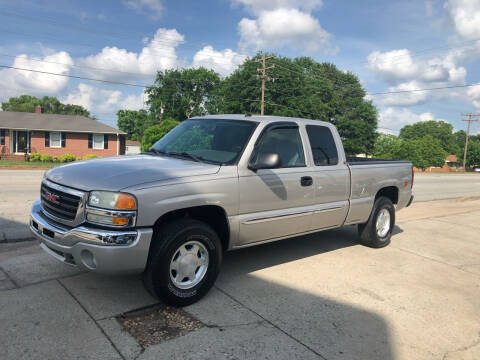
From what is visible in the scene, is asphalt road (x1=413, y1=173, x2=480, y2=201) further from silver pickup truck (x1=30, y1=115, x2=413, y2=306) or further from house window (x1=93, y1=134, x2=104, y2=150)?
house window (x1=93, y1=134, x2=104, y2=150)

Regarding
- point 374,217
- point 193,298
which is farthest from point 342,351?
point 374,217

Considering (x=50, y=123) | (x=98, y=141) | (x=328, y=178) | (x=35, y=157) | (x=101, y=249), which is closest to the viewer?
(x=101, y=249)

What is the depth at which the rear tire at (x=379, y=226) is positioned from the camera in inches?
252

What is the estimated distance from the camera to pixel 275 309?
396cm

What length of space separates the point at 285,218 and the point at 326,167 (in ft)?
3.52

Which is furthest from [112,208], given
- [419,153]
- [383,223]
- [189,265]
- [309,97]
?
[419,153]

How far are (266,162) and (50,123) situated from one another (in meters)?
34.6

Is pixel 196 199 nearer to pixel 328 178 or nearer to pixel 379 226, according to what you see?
pixel 328 178

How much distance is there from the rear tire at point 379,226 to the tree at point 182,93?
54.6 m

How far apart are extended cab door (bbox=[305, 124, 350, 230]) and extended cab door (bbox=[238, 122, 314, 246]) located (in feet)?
0.56

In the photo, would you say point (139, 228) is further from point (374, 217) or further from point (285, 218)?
point (374, 217)

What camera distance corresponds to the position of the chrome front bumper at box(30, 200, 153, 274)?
342cm

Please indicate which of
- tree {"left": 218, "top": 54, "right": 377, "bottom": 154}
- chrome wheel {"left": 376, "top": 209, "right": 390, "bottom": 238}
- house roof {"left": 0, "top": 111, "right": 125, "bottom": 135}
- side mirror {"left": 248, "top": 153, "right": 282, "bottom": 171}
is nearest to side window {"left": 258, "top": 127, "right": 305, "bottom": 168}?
side mirror {"left": 248, "top": 153, "right": 282, "bottom": 171}

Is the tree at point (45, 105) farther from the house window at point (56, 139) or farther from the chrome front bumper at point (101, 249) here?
the chrome front bumper at point (101, 249)
